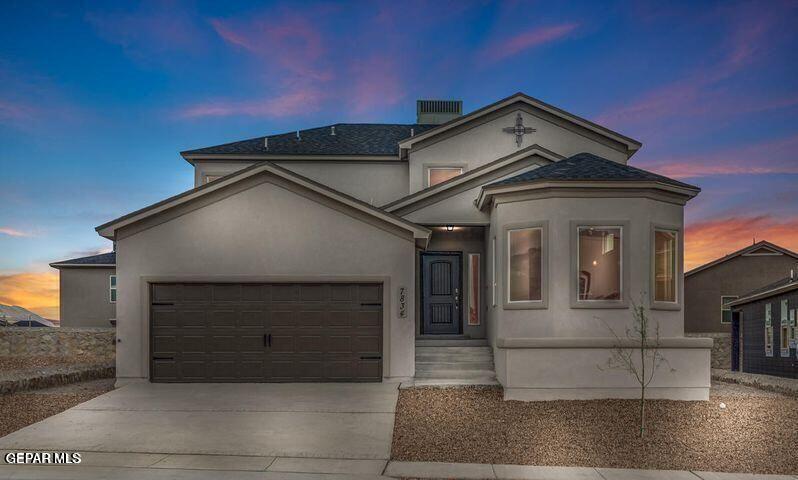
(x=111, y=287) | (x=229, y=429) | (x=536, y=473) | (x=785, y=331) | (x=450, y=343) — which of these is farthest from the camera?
(x=111, y=287)

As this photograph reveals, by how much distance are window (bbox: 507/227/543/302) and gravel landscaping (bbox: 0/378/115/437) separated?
8.96 metres

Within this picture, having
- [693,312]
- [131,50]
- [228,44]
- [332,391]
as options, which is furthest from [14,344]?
[693,312]

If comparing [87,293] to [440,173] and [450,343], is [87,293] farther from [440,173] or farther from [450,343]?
[450,343]

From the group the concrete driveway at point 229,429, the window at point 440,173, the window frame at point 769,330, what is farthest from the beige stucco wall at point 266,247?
the window frame at point 769,330

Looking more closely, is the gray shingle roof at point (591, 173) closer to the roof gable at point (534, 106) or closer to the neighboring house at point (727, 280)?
the roof gable at point (534, 106)

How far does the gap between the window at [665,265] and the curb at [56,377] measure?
13.5 m

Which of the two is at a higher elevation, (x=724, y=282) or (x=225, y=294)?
(x=225, y=294)

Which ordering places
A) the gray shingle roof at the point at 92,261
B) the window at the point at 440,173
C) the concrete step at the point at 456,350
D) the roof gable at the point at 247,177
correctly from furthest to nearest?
the gray shingle roof at the point at 92,261, the window at the point at 440,173, the concrete step at the point at 456,350, the roof gable at the point at 247,177

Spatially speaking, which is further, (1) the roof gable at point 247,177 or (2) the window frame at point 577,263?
(1) the roof gable at point 247,177

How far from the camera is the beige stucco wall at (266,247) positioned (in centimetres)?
1363

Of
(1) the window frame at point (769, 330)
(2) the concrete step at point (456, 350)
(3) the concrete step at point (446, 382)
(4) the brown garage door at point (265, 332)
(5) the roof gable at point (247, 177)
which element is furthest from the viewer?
(1) the window frame at point (769, 330)

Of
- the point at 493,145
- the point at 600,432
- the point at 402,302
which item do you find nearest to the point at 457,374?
the point at 402,302

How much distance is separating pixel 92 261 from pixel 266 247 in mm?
16130

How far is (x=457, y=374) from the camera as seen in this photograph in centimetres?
1367
